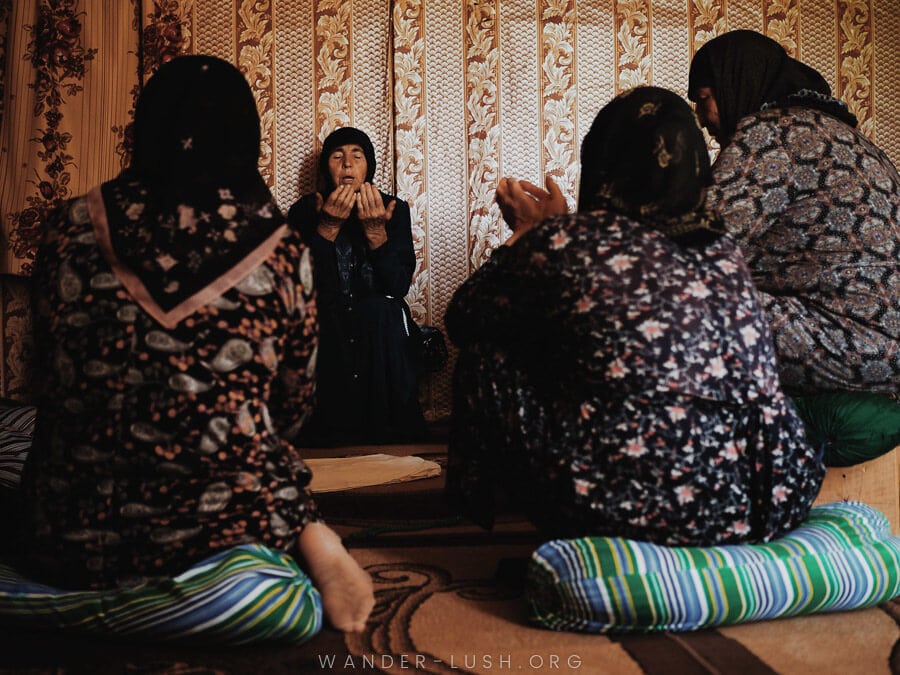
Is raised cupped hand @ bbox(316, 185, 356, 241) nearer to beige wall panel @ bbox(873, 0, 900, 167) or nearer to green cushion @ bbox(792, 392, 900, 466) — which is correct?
green cushion @ bbox(792, 392, 900, 466)

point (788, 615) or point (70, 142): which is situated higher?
point (70, 142)

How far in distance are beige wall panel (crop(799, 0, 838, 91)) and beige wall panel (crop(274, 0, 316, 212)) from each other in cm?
229

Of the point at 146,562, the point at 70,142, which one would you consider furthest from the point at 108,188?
the point at 70,142

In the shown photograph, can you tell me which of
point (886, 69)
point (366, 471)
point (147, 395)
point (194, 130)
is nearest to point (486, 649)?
point (147, 395)

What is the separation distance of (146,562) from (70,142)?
275 centimetres

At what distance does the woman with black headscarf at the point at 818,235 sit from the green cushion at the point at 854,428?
0.31ft

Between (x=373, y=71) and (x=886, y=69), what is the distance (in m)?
2.42

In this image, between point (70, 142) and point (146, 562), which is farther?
point (70, 142)

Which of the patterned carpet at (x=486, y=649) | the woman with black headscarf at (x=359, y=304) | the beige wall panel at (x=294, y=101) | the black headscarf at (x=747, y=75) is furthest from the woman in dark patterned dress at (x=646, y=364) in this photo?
the beige wall panel at (x=294, y=101)

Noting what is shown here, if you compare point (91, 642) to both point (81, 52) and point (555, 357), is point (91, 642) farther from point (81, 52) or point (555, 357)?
point (81, 52)

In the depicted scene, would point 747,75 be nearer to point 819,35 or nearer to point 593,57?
point 593,57

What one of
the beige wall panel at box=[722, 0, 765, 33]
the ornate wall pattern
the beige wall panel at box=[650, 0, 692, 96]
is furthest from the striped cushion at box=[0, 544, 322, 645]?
the beige wall panel at box=[722, 0, 765, 33]

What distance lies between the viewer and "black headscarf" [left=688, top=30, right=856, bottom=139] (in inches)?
80.7

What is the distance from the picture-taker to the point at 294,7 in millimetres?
3764
